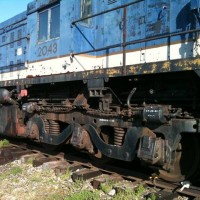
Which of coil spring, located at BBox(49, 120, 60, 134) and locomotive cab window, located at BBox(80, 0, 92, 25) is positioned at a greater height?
locomotive cab window, located at BBox(80, 0, 92, 25)

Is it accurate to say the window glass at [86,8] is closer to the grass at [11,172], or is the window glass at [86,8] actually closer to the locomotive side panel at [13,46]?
the locomotive side panel at [13,46]

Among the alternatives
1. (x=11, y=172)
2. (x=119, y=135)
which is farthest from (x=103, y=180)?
(x=11, y=172)

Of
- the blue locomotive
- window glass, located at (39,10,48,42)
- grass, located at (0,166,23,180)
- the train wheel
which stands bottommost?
grass, located at (0,166,23,180)

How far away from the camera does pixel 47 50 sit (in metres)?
6.95

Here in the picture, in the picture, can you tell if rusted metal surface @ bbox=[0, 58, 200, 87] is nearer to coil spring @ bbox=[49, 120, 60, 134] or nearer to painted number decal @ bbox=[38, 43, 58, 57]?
painted number decal @ bbox=[38, 43, 58, 57]

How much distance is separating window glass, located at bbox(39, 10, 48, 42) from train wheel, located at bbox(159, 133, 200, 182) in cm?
393

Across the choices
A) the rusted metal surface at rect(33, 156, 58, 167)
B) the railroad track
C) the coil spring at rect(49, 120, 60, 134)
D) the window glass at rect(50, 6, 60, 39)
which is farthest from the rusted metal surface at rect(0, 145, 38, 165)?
the window glass at rect(50, 6, 60, 39)

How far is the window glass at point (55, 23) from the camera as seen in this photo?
675cm

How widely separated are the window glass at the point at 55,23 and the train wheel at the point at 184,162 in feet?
11.4

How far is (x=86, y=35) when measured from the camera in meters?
6.43

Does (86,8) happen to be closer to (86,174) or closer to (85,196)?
(86,174)

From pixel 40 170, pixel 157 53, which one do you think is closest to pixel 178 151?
pixel 157 53

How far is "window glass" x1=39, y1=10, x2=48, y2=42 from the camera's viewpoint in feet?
23.2

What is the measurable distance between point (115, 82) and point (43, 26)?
2.67m
